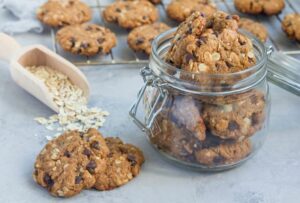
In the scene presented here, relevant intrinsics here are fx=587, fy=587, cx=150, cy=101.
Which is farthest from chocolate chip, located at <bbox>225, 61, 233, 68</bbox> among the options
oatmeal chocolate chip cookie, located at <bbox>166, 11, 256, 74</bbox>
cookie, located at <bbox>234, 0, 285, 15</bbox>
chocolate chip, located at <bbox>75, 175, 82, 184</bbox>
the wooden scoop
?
cookie, located at <bbox>234, 0, 285, 15</bbox>

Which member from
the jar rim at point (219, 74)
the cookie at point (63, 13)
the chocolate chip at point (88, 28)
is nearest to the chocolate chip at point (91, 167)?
the jar rim at point (219, 74)

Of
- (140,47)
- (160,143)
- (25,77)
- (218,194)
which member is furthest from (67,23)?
(218,194)

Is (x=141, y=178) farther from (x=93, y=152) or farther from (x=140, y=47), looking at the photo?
(x=140, y=47)

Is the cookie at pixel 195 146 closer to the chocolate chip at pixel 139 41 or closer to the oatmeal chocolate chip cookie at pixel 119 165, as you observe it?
the oatmeal chocolate chip cookie at pixel 119 165

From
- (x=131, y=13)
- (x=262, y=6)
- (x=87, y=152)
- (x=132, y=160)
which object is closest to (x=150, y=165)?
(x=132, y=160)

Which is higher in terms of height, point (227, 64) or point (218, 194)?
point (227, 64)

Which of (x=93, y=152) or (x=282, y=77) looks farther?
(x=282, y=77)
